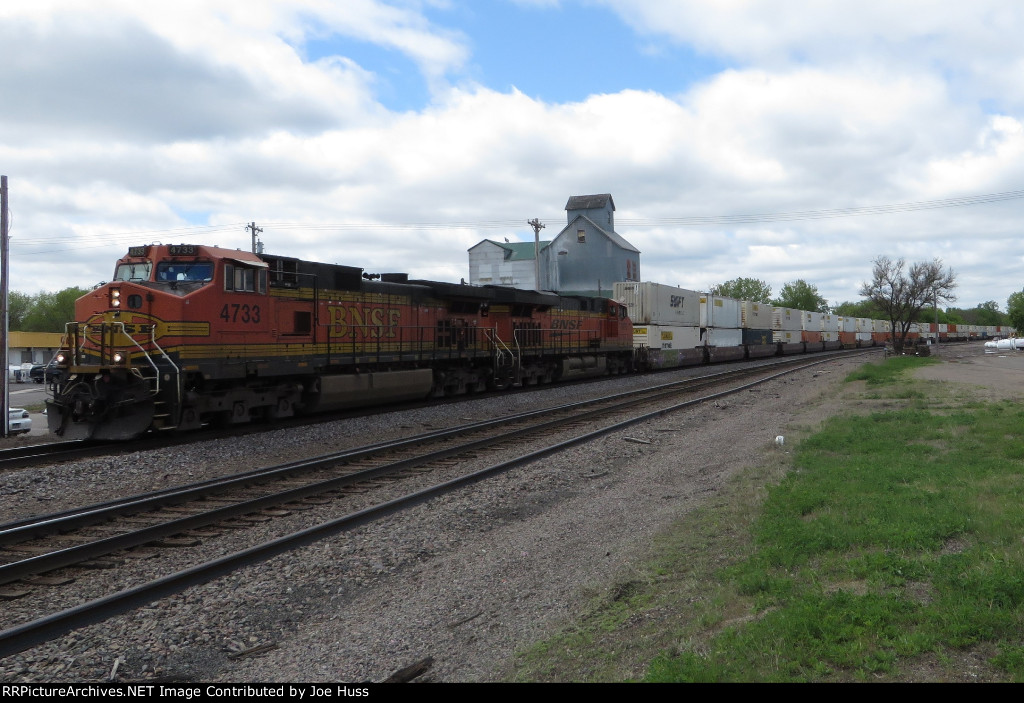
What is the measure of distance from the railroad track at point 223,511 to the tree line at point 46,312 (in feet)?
266

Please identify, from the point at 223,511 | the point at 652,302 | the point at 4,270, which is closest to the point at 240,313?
the point at 223,511

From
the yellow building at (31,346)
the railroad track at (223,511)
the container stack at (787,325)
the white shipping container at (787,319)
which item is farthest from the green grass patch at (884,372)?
the yellow building at (31,346)

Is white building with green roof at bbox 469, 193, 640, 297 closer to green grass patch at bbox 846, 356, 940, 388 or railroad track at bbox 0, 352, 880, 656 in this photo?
green grass patch at bbox 846, 356, 940, 388

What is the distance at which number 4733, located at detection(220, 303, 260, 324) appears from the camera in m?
13.9

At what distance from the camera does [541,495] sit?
9.59 metres

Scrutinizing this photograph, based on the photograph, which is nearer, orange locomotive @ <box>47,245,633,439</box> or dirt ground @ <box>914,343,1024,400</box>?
orange locomotive @ <box>47,245,633,439</box>

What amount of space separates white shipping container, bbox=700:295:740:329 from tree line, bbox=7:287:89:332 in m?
69.8

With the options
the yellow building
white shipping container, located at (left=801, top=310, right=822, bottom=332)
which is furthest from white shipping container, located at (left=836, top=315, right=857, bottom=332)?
the yellow building

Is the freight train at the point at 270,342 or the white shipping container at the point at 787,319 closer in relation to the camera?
the freight train at the point at 270,342

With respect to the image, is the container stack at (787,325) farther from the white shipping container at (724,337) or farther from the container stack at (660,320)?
the container stack at (660,320)

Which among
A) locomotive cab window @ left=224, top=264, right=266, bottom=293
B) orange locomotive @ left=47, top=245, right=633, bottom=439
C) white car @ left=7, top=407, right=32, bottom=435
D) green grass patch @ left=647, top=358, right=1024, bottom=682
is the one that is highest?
locomotive cab window @ left=224, top=264, right=266, bottom=293

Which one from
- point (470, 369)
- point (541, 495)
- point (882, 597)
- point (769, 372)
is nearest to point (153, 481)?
point (541, 495)

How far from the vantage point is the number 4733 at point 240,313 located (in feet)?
45.5

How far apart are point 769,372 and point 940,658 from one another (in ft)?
105
